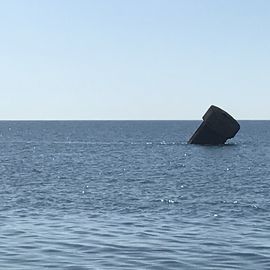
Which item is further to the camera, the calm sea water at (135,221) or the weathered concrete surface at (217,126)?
the weathered concrete surface at (217,126)

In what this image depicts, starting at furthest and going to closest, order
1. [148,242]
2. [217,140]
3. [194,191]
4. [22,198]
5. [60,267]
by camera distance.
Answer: [217,140] < [194,191] < [22,198] < [148,242] < [60,267]

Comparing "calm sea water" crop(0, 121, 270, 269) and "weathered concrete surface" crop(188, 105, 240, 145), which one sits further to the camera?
"weathered concrete surface" crop(188, 105, 240, 145)

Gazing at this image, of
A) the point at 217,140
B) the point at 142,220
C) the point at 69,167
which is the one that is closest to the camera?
the point at 142,220

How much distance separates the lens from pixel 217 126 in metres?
94.3

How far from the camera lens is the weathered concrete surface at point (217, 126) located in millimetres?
92562

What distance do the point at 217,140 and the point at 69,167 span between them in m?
36.3

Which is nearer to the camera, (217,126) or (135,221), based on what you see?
(135,221)

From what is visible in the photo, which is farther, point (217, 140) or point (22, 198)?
point (217, 140)

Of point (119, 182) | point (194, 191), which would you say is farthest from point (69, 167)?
point (194, 191)

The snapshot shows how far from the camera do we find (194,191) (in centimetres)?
4234

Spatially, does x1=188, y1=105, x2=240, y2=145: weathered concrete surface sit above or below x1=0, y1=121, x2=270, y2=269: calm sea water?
above

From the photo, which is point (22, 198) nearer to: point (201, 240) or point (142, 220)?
point (142, 220)

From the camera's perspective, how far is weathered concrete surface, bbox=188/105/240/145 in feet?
304

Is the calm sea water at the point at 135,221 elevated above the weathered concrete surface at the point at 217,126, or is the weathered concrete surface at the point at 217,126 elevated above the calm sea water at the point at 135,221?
the weathered concrete surface at the point at 217,126
